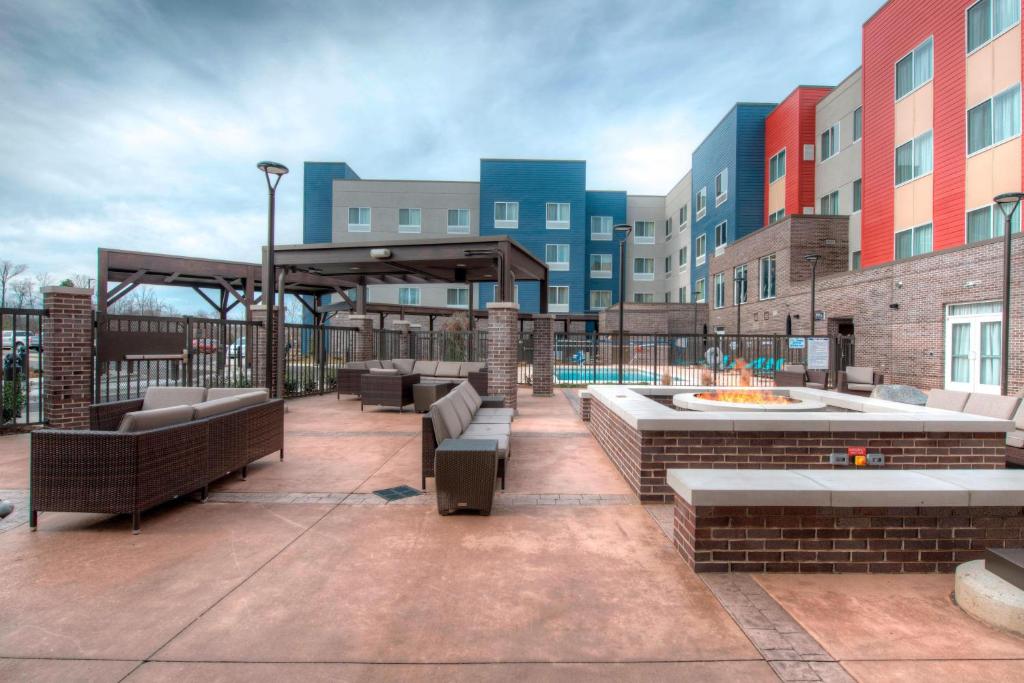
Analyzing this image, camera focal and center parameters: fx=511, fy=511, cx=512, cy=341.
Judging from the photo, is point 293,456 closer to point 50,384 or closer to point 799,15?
point 50,384

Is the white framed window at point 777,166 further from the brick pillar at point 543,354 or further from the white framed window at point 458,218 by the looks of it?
the brick pillar at point 543,354

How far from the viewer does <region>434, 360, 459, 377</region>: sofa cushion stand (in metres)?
14.4

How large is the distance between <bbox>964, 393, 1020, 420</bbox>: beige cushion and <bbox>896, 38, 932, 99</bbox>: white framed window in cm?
1640


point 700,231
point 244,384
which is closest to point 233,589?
point 244,384

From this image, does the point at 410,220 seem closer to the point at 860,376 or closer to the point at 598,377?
the point at 598,377

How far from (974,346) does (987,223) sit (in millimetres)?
4170

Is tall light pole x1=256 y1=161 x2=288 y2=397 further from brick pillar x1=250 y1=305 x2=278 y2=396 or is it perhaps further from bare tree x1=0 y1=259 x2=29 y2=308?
bare tree x1=0 y1=259 x2=29 y2=308

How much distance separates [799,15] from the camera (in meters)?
9.53

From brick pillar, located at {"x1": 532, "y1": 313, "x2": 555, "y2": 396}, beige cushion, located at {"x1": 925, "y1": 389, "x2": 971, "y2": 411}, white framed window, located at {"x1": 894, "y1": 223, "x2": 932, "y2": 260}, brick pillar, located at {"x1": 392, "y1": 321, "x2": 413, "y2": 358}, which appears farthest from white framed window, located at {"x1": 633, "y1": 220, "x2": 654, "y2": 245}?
beige cushion, located at {"x1": 925, "y1": 389, "x2": 971, "y2": 411}

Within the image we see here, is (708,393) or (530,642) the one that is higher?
(708,393)

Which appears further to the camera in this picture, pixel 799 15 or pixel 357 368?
pixel 357 368

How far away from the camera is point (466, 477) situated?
463cm

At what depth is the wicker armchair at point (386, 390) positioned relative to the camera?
11.3 meters

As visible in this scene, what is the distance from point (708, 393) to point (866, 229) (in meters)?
18.8
